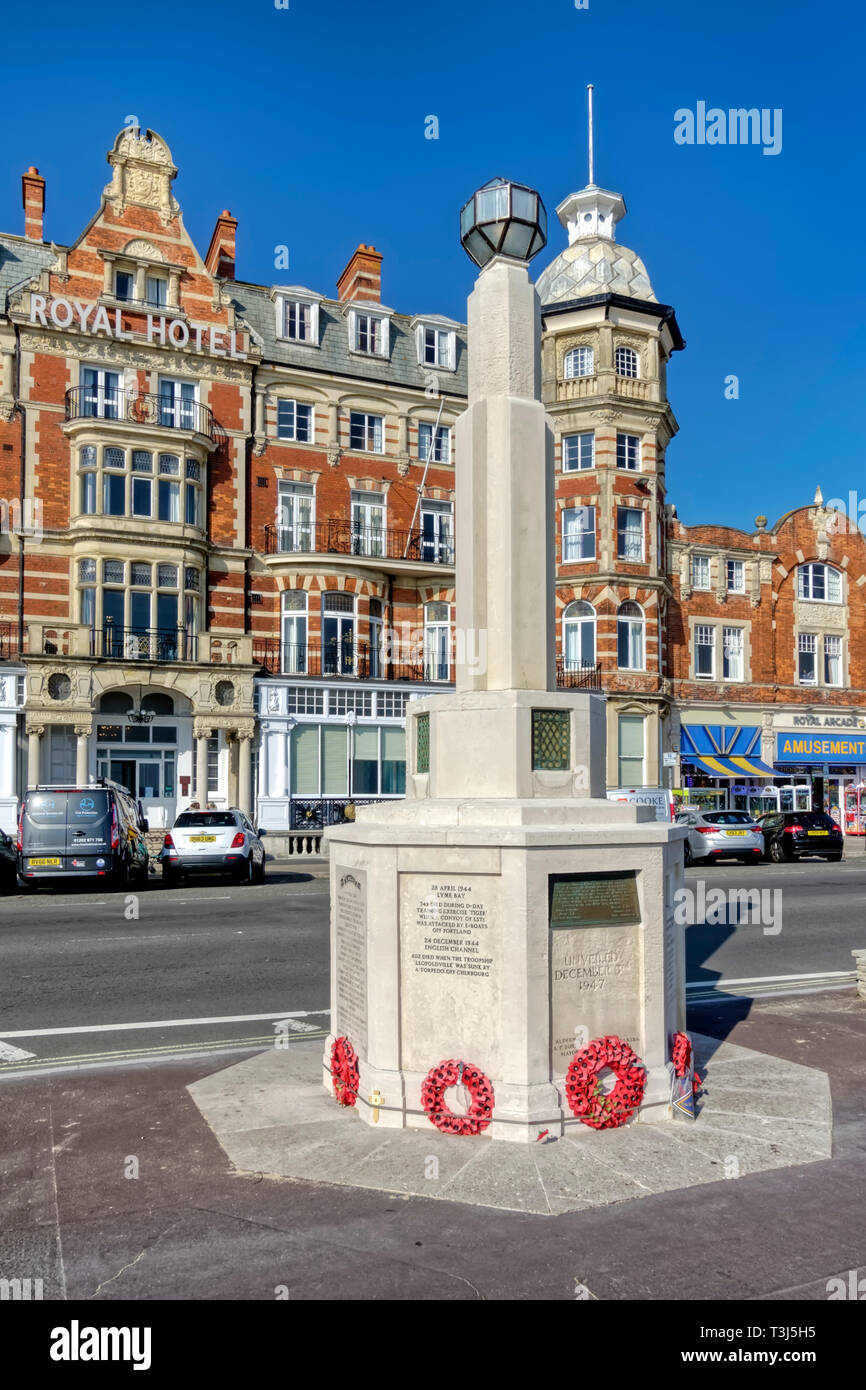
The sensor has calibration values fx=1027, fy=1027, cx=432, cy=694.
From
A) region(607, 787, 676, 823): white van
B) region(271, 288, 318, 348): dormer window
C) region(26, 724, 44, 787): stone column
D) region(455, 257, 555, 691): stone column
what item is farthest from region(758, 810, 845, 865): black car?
region(455, 257, 555, 691): stone column

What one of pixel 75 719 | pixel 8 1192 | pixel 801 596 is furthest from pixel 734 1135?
pixel 801 596

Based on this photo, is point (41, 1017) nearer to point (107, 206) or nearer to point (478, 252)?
point (478, 252)

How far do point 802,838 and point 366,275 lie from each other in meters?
25.6

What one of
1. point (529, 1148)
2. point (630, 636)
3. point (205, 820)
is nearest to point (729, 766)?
point (630, 636)

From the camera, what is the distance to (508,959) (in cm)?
584

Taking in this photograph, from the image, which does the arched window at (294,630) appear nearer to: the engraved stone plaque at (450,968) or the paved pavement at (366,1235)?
the engraved stone plaque at (450,968)

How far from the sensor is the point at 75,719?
29.9m

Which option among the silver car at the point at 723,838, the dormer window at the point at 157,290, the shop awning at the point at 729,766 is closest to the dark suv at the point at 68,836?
the silver car at the point at 723,838

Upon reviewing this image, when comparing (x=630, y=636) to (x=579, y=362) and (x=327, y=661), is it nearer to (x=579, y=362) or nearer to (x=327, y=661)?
(x=579, y=362)

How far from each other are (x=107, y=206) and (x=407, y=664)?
57.7 ft

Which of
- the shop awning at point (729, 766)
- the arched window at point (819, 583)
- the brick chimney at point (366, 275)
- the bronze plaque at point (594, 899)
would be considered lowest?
the shop awning at point (729, 766)

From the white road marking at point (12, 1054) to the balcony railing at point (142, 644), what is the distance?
23.7 meters

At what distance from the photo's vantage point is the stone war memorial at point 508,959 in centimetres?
554

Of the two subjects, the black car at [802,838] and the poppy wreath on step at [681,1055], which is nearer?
the poppy wreath on step at [681,1055]
